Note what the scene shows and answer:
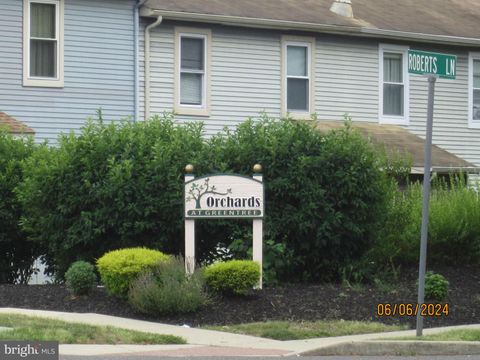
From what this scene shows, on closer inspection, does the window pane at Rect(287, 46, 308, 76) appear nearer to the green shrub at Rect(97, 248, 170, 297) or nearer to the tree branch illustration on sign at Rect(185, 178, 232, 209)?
the tree branch illustration on sign at Rect(185, 178, 232, 209)

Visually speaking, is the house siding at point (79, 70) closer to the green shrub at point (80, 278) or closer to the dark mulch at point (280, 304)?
the dark mulch at point (280, 304)

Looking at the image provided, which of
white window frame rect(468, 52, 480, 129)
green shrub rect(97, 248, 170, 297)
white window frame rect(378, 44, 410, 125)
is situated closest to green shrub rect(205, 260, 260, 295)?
green shrub rect(97, 248, 170, 297)

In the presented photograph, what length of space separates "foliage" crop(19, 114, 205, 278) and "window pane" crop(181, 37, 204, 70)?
8.42 meters

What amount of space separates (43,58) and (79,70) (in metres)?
0.86

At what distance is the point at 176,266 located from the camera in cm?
1481

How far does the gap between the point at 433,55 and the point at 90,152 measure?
21.1 feet

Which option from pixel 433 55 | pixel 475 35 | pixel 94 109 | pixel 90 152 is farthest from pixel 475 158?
pixel 433 55

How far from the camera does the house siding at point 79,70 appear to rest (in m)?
23.6

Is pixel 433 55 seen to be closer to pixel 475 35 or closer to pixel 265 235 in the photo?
pixel 265 235

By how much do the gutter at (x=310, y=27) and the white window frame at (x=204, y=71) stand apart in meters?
0.41

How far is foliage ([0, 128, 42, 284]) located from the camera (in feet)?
60.7


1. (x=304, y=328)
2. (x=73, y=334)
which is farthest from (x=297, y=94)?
(x=73, y=334)
